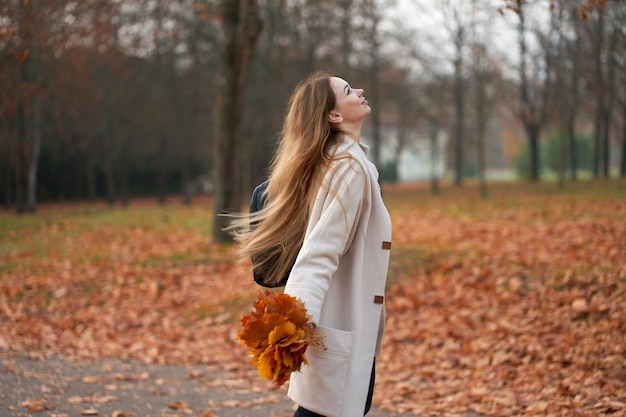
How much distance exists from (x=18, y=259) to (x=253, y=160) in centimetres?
1757

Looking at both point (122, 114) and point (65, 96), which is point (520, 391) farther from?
point (122, 114)

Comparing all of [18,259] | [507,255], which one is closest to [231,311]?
[507,255]

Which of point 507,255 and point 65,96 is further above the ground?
point 65,96

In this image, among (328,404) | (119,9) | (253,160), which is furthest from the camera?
(253,160)

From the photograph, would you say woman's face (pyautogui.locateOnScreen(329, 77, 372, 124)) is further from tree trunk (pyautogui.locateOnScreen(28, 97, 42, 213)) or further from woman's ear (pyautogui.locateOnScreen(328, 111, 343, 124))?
tree trunk (pyautogui.locateOnScreen(28, 97, 42, 213))

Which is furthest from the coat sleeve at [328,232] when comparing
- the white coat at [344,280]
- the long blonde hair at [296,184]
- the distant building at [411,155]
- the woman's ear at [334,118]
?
the distant building at [411,155]

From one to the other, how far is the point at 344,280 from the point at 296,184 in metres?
0.49

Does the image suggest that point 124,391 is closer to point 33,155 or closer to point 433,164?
point 33,155

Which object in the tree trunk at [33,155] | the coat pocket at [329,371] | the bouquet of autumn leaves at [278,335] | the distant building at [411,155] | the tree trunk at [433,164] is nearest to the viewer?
the bouquet of autumn leaves at [278,335]

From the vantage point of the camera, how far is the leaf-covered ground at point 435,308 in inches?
235

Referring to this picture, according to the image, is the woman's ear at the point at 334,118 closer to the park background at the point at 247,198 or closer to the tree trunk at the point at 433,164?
the park background at the point at 247,198

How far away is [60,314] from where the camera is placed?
33.4ft

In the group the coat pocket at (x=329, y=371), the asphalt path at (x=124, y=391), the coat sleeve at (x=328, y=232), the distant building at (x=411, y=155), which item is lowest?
the asphalt path at (x=124, y=391)

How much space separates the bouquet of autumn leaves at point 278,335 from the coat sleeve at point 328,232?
3.3 inches
